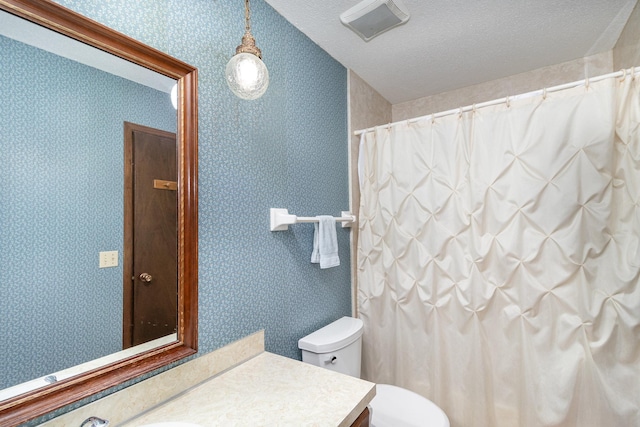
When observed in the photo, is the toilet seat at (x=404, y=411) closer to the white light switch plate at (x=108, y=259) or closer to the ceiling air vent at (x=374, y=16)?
the white light switch plate at (x=108, y=259)

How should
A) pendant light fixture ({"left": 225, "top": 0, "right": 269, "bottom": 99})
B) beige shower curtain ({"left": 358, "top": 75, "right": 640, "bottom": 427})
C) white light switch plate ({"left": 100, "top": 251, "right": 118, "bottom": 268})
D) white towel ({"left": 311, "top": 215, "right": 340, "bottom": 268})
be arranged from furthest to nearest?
white towel ({"left": 311, "top": 215, "right": 340, "bottom": 268}) < beige shower curtain ({"left": 358, "top": 75, "right": 640, "bottom": 427}) < pendant light fixture ({"left": 225, "top": 0, "right": 269, "bottom": 99}) < white light switch plate ({"left": 100, "top": 251, "right": 118, "bottom": 268})

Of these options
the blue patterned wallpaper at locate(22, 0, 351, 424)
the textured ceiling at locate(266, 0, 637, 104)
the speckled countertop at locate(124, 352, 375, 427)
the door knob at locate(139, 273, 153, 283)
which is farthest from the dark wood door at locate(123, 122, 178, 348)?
the textured ceiling at locate(266, 0, 637, 104)

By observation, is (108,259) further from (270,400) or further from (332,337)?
(332,337)

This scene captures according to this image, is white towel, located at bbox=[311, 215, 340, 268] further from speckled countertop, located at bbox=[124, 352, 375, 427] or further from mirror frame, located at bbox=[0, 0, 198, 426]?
mirror frame, located at bbox=[0, 0, 198, 426]

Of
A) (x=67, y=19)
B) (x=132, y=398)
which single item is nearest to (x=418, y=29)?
(x=67, y=19)

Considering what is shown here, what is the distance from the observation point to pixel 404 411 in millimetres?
1433

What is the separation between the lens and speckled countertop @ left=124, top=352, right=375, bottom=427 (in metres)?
0.84

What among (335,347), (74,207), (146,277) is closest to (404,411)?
(335,347)

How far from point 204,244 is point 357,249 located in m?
1.18

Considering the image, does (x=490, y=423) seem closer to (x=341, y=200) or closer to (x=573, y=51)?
(x=341, y=200)

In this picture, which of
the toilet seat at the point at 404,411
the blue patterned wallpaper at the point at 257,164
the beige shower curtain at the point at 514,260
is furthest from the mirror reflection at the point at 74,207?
the beige shower curtain at the point at 514,260

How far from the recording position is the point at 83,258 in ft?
2.64

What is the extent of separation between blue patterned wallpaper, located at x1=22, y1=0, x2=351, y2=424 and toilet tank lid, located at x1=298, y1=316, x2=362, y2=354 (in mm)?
55

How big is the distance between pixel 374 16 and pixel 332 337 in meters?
1.65
